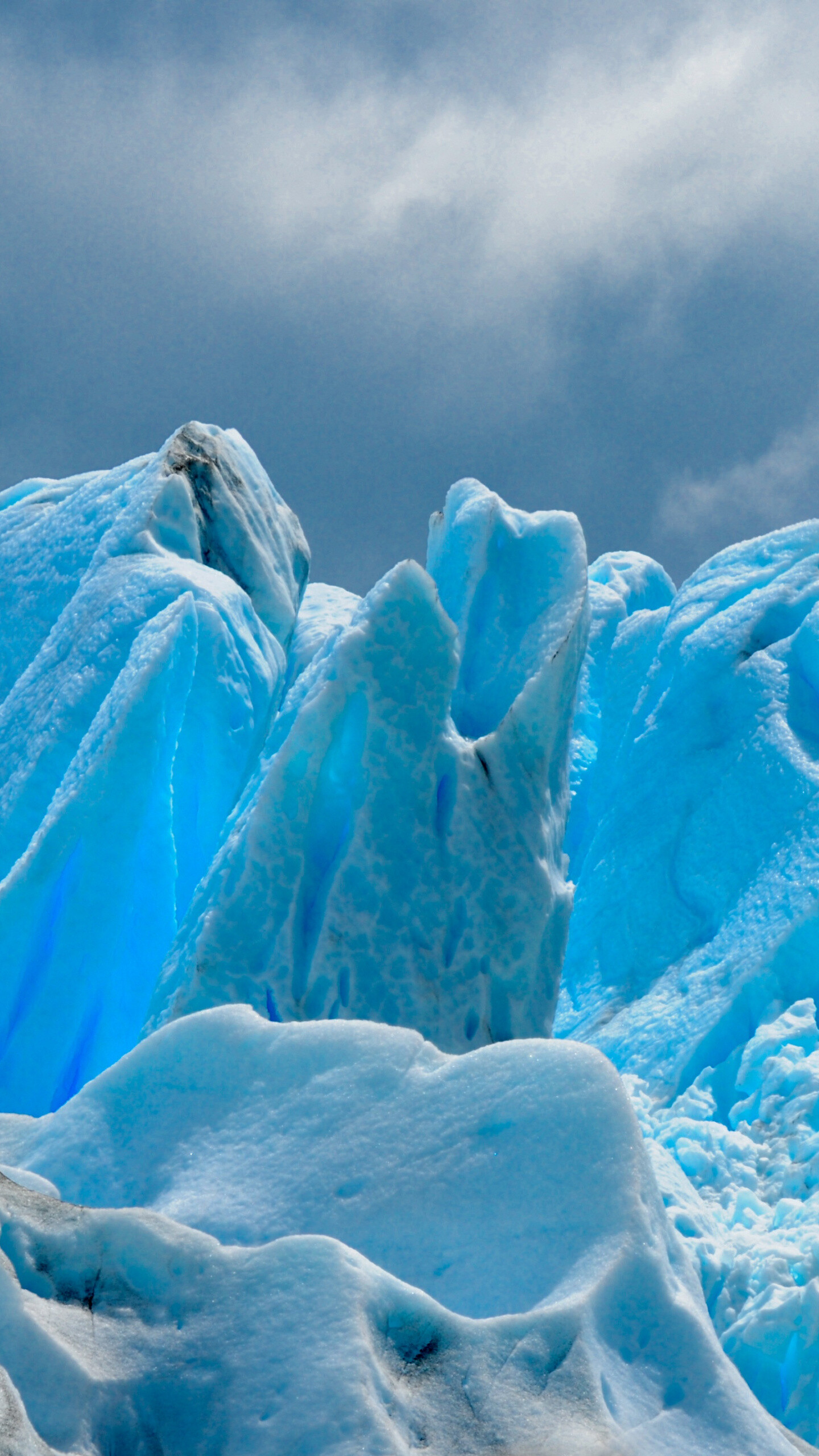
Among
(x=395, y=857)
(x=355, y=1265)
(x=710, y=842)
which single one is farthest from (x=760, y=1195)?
(x=355, y=1265)

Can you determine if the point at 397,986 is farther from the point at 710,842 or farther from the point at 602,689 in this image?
the point at 602,689

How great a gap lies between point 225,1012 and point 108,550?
4230mm

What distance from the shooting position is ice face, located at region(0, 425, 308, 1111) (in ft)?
18.7

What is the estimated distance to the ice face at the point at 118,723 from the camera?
5.69m

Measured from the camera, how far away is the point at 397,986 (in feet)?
16.4

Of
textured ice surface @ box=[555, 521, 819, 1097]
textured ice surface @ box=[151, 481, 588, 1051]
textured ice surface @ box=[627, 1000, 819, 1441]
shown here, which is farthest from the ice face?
textured ice surface @ box=[555, 521, 819, 1097]

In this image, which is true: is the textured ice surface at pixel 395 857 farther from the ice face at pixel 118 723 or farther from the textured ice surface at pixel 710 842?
the textured ice surface at pixel 710 842

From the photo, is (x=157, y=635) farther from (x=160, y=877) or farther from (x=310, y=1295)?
(x=310, y=1295)

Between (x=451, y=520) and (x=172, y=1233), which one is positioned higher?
(x=451, y=520)

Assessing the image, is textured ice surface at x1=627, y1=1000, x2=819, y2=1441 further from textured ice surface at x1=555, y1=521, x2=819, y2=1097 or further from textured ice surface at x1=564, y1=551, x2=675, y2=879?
textured ice surface at x1=564, y1=551, x2=675, y2=879

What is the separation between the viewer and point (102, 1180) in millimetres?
3033

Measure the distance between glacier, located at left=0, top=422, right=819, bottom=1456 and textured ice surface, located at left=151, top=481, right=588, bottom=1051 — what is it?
0.06 ft

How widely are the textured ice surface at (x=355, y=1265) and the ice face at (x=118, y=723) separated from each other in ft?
8.29

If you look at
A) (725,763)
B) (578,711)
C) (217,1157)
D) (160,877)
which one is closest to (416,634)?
(160,877)
